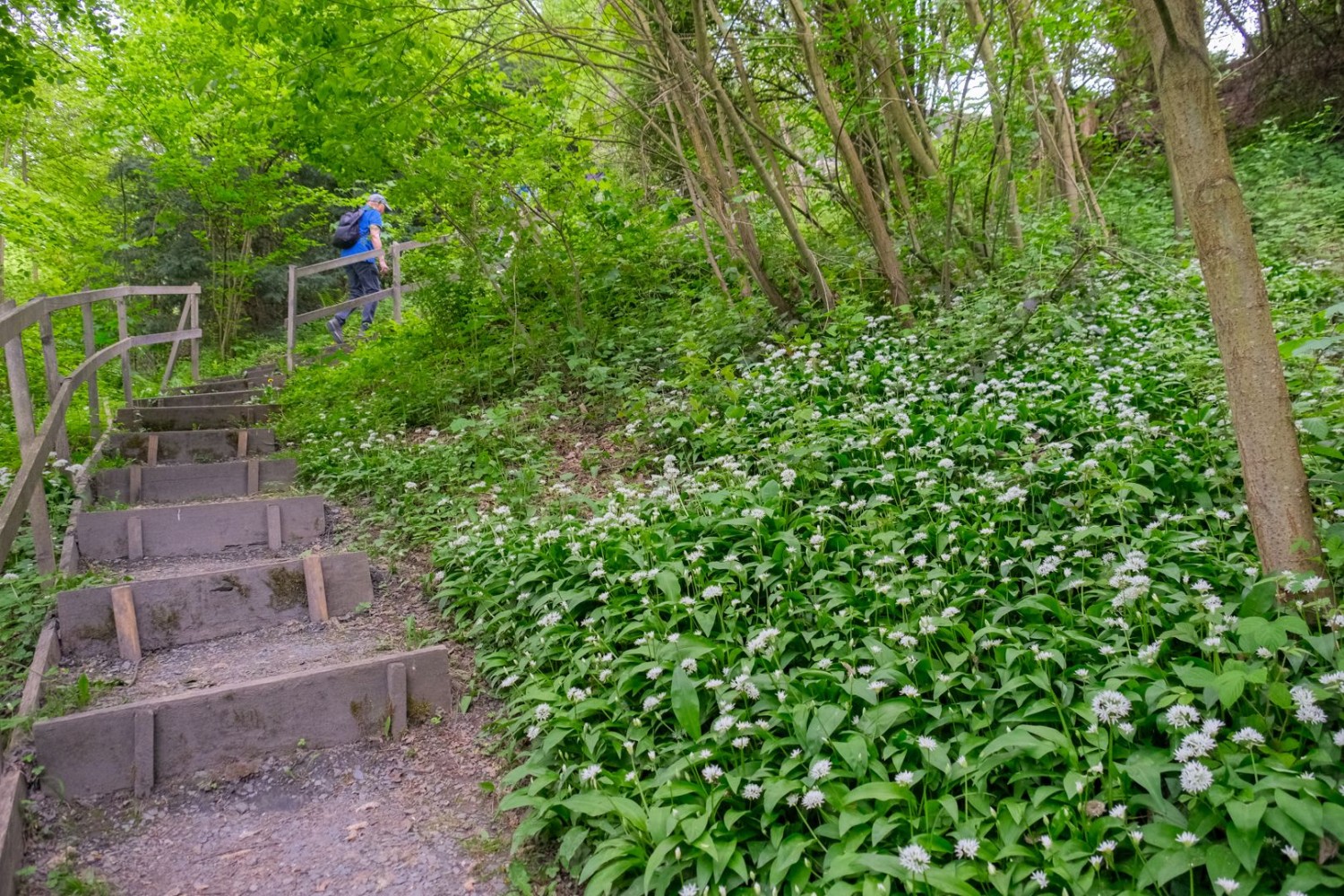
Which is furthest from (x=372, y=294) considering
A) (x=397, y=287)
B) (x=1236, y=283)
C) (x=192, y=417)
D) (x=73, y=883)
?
(x=1236, y=283)

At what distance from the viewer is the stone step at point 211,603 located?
350 cm

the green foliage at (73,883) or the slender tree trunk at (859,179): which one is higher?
the slender tree trunk at (859,179)

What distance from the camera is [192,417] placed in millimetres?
6875

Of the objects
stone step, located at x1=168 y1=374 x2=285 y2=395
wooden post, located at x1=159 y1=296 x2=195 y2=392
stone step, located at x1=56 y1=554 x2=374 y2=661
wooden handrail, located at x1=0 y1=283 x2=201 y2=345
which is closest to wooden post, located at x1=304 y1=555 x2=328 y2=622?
stone step, located at x1=56 y1=554 x2=374 y2=661

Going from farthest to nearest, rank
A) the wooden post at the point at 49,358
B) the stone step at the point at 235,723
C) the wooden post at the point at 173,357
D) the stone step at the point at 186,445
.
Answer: the wooden post at the point at 173,357 → the stone step at the point at 186,445 → the wooden post at the point at 49,358 → the stone step at the point at 235,723

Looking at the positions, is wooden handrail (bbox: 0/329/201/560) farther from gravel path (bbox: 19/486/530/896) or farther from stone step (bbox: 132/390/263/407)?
stone step (bbox: 132/390/263/407)

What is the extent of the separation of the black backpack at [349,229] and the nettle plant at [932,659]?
7150 millimetres

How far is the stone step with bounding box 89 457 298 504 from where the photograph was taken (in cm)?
521

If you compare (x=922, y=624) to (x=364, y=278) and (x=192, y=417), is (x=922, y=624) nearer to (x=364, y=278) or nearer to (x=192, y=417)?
(x=192, y=417)

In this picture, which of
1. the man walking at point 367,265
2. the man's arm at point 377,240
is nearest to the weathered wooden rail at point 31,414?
the man walking at point 367,265

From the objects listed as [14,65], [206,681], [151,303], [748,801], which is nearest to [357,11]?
[14,65]

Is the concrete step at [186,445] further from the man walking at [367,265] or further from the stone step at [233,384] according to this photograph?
the man walking at [367,265]

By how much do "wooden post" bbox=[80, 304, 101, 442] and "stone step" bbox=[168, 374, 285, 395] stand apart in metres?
2.88

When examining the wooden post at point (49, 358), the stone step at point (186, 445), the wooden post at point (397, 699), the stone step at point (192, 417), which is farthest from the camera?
the stone step at point (192, 417)
